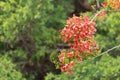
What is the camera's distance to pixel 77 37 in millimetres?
3590

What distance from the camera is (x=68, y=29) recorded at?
11.8ft

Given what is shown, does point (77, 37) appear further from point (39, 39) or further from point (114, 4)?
point (39, 39)

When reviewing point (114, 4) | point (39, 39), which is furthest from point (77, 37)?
point (39, 39)

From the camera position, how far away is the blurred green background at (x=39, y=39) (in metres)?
4.72

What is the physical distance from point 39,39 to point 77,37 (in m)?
2.14

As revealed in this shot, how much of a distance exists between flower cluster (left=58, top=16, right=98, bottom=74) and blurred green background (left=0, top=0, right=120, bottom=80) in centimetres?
68

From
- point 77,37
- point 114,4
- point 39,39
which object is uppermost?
point 39,39

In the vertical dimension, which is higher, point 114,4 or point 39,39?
point 39,39

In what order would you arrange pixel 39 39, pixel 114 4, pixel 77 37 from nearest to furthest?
pixel 77 37
pixel 114 4
pixel 39 39

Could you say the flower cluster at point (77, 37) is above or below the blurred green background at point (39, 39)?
below

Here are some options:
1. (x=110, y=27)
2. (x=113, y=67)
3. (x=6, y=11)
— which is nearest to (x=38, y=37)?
(x=6, y=11)

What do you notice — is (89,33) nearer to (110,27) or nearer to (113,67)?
(113,67)

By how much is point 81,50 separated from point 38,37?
203 centimetres

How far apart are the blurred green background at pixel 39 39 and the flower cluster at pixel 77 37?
68 cm
